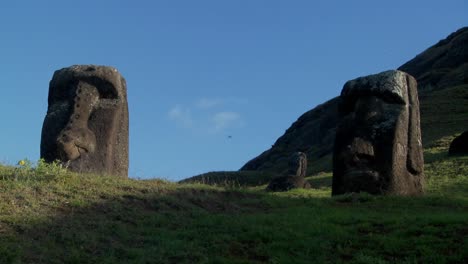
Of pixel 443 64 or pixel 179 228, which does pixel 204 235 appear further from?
pixel 443 64

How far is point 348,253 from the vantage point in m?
9.93

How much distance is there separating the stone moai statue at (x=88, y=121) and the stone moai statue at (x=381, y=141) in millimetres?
6076

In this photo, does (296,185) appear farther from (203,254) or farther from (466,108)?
(466,108)

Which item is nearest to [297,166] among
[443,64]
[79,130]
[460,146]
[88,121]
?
[460,146]

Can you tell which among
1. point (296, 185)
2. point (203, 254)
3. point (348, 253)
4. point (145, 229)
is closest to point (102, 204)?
point (145, 229)

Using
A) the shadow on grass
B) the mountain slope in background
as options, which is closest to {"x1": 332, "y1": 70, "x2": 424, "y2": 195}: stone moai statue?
the shadow on grass

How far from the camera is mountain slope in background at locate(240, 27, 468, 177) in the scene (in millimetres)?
44781

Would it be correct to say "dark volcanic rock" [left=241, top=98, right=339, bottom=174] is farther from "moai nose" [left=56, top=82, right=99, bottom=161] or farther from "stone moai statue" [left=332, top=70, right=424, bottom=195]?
"moai nose" [left=56, top=82, right=99, bottom=161]

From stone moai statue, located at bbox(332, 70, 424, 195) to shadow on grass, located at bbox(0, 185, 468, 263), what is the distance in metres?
4.87

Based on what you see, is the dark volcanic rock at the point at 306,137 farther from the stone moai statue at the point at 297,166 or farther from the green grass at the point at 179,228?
the green grass at the point at 179,228

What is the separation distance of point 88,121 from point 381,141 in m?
7.85

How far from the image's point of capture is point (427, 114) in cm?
4944

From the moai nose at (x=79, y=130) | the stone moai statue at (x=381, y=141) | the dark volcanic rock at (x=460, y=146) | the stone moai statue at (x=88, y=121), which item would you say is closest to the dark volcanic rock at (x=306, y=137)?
the dark volcanic rock at (x=460, y=146)

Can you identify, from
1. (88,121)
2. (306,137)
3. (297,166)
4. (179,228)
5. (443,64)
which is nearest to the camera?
(179,228)
